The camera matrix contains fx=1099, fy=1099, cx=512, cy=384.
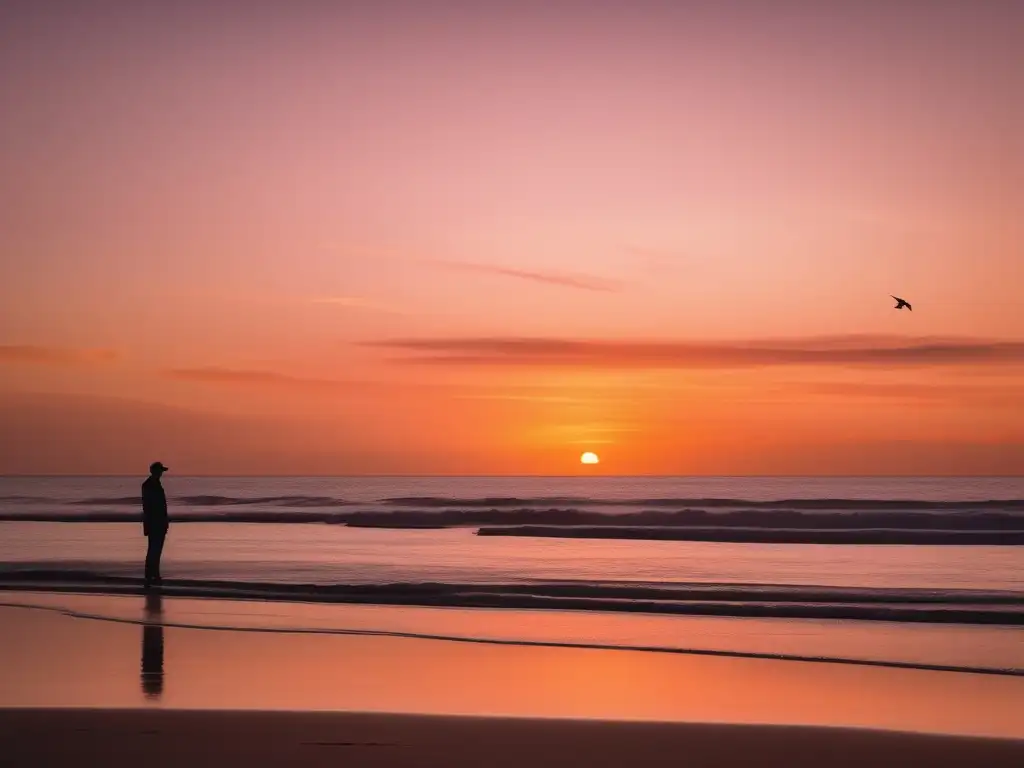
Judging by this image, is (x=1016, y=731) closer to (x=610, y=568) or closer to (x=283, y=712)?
(x=283, y=712)

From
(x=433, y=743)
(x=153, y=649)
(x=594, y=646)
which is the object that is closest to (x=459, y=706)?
(x=433, y=743)

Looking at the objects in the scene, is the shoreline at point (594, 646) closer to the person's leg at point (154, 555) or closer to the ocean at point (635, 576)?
the ocean at point (635, 576)

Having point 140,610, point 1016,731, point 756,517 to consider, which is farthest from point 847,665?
point 756,517

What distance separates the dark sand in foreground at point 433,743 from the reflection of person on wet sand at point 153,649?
1109mm

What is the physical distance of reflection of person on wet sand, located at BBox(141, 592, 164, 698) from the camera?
9727mm

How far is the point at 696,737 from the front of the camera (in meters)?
7.99

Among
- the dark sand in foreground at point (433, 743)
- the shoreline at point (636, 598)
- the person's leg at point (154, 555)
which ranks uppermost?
the person's leg at point (154, 555)

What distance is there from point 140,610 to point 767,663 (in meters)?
8.48

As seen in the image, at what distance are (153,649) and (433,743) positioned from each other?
514 cm

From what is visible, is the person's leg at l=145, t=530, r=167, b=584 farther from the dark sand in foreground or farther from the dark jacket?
the dark sand in foreground

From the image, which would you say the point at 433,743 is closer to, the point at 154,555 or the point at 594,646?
the point at 594,646

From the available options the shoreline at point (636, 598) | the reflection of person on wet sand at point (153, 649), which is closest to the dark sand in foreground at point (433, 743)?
the reflection of person on wet sand at point (153, 649)

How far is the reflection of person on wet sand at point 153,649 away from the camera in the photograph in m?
9.73

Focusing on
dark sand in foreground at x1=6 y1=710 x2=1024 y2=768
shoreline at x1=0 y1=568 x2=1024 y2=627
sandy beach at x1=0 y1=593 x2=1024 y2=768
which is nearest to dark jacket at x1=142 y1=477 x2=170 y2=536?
shoreline at x1=0 y1=568 x2=1024 y2=627
